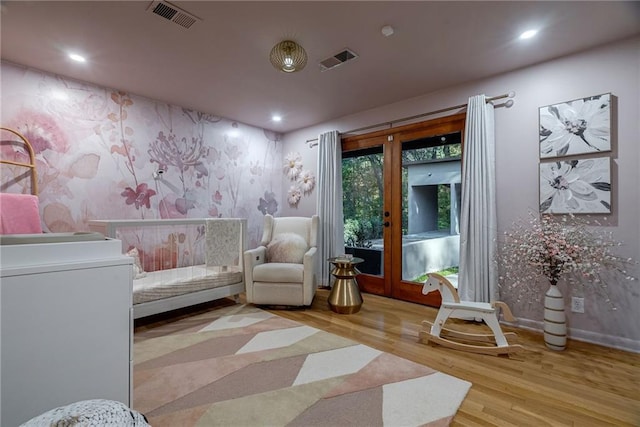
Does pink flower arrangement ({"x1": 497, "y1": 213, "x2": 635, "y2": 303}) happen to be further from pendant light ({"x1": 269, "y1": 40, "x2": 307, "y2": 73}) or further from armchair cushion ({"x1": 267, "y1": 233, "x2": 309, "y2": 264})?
pendant light ({"x1": 269, "y1": 40, "x2": 307, "y2": 73})

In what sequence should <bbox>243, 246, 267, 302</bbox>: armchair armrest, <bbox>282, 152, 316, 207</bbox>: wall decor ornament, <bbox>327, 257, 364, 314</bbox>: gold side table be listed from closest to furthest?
<bbox>327, 257, 364, 314</bbox>: gold side table
<bbox>243, 246, 267, 302</bbox>: armchair armrest
<bbox>282, 152, 316, 207</bbox>: wall decor ornament

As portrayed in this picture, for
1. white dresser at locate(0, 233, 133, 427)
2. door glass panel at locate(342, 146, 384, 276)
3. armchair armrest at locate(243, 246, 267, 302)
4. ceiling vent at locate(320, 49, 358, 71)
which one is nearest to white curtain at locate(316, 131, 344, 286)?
door glass panel at locate(342, 146, 384, 276)

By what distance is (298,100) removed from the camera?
3.43 m

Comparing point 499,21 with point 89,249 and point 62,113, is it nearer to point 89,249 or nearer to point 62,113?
point 89,249

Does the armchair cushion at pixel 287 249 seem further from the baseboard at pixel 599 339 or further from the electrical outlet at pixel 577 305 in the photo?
the electrical outlet at pixel 577 305

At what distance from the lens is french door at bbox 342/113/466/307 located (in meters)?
3.21

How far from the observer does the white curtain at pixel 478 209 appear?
271cm

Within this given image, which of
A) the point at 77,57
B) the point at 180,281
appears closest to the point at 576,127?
the point at 180,281

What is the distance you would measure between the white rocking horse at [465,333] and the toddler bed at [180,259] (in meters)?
2.01

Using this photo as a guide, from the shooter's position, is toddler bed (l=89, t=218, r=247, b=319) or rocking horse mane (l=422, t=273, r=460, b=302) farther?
toddler bed (l=89, t=218, r=247, b=319)

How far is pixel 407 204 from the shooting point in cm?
348

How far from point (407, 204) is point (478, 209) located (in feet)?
2.80

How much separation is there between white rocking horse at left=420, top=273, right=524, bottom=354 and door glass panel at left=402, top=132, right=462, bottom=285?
926mm

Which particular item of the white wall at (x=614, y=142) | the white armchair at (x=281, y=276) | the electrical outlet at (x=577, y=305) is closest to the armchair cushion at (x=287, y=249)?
the white armchair at (x=281, y=276)
